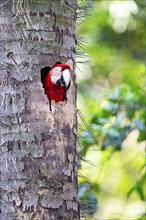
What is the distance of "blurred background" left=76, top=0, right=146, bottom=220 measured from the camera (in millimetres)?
5000

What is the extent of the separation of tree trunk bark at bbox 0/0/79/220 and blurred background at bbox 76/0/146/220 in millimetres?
634

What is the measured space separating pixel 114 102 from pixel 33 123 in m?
1.85

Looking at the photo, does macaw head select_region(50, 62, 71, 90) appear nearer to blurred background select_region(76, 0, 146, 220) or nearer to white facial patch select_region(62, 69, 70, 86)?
white facial patch select_region(62, 69, 70, 86)

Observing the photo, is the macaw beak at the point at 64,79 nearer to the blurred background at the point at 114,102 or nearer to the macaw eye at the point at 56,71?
the macaw eye at the point at 56,71

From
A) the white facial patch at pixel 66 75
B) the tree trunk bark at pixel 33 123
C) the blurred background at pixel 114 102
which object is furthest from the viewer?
the blurred background at pixel 114 102

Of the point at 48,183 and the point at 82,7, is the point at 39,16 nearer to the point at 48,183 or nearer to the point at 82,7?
the point at 82,7

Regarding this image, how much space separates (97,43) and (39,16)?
5.18 metres

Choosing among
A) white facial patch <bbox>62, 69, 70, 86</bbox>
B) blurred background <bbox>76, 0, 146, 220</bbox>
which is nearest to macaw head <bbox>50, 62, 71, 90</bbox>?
white facial patch <bbox>62, 69, 70, 86</bbox>

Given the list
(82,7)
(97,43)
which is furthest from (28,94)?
(97,43)

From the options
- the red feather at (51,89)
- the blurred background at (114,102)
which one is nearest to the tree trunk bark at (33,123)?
the red feather at (51,89)

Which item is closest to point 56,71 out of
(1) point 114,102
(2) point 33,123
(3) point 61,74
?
(3) point 61,74

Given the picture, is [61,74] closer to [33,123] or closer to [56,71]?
[56,71]

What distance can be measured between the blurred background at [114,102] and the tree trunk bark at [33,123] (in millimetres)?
634

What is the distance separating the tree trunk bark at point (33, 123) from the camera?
319 cm
